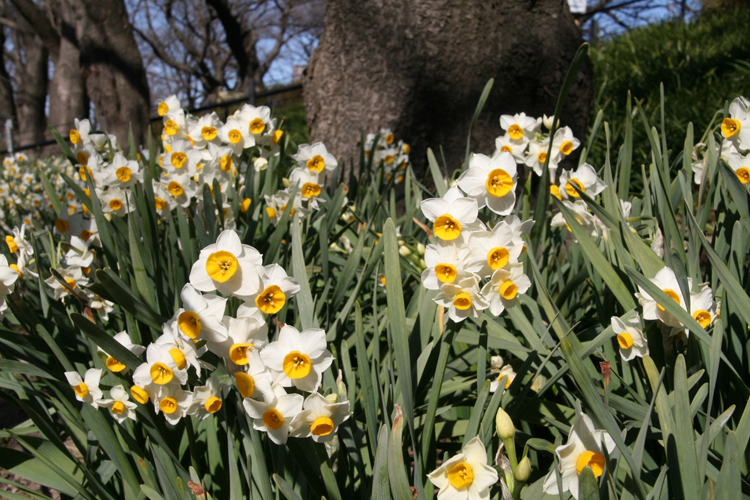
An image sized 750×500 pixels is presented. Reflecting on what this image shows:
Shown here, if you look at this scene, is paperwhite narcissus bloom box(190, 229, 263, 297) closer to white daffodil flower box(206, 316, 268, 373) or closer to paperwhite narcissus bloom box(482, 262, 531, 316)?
white daffodil flower box(206, 316, 268, 373)

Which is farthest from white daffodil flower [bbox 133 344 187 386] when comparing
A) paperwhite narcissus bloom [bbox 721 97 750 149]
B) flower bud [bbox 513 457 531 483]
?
paperwhite narcissus bloom [bbox 721 97 750 149]

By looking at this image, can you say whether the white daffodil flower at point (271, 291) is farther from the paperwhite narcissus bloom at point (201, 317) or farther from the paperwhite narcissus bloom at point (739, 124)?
the paperwhite narcissus bloom at point (739, 124)

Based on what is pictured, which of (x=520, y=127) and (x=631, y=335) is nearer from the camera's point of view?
(x=631, y=335)

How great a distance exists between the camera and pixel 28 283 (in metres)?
1.64

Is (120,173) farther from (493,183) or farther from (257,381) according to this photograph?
(493,183)

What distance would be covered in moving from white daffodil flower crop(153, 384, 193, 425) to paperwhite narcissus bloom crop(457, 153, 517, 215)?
573mm

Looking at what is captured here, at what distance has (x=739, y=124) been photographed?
1054 millimetres

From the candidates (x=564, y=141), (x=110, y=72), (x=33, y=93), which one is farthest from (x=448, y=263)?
(x=33, y=93)

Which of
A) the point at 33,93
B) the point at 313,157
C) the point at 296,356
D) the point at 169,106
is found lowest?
the point at 296,356

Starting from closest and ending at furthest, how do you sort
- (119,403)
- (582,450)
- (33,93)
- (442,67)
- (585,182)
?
(582,450), (119,403), (585,182), (442,67), (33,93)

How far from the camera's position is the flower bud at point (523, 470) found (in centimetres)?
68

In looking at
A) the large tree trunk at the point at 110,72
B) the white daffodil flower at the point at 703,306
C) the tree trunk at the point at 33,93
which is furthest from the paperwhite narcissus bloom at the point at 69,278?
the tree trunk at the point at 33,93

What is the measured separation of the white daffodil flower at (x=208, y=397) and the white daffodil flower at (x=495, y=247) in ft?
1.53

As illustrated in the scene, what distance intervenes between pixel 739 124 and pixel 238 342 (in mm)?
1114
